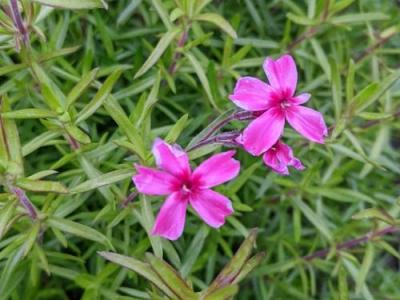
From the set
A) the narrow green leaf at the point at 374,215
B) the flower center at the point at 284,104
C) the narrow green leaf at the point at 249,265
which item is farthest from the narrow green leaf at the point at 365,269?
the flower center at the point at 284,104

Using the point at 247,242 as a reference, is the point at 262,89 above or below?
above

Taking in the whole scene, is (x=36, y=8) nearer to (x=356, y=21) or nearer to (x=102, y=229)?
(x=102, y=229)

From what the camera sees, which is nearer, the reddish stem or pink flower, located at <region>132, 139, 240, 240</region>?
pink flower, located at <region>132, 139, 240, 240</region>

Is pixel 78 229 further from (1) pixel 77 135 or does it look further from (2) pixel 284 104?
(2) pixel 284 104

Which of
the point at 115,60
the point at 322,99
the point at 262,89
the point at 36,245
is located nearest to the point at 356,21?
the point at 322,99

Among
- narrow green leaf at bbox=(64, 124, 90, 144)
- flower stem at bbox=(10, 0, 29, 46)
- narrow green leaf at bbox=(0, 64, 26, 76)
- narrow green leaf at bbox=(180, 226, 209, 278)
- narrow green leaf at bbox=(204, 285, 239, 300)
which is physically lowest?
narrow green leaf at bbox=(180, 226, 209, 278)

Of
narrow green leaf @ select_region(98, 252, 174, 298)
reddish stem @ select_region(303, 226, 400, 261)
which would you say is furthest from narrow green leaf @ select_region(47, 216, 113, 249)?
reddish stem @ select_region(303, 226, 400, 261)

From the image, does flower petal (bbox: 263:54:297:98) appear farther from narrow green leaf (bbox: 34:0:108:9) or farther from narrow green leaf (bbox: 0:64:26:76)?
narrow green leaf (bbox: 0:64:26:76)
